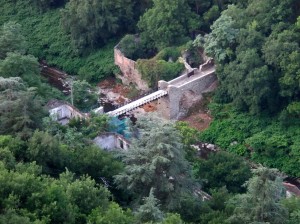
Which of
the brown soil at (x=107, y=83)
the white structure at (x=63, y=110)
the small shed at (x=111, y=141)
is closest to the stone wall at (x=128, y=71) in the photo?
the brown soil at (x=107, y=83)

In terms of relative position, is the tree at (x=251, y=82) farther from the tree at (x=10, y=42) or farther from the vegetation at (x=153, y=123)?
the tree at (x=10, y=42)

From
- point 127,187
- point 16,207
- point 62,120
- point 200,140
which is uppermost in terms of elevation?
point 16,207

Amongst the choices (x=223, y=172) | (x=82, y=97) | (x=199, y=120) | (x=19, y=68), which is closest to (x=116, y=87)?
(x=82, y=97)

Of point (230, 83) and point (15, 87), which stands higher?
point (15, 87)

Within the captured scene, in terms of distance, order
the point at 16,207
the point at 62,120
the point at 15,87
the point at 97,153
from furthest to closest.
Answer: the point at 62,120, the point at 15,87, the point at 97,153, the point at 16,207

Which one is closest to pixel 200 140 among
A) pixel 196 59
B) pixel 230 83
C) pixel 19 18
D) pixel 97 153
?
pixel 230 83

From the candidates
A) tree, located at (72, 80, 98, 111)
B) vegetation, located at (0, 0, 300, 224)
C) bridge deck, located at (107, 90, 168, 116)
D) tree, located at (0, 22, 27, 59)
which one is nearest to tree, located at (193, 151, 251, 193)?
vegetation, located at (0, 0, 300, 224)

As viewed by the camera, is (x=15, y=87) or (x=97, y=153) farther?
(x=15, y=87)

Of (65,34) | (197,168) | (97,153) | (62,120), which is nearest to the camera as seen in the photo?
(97,153)

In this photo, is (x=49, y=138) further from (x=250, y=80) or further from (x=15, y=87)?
(x=250, y=80)
